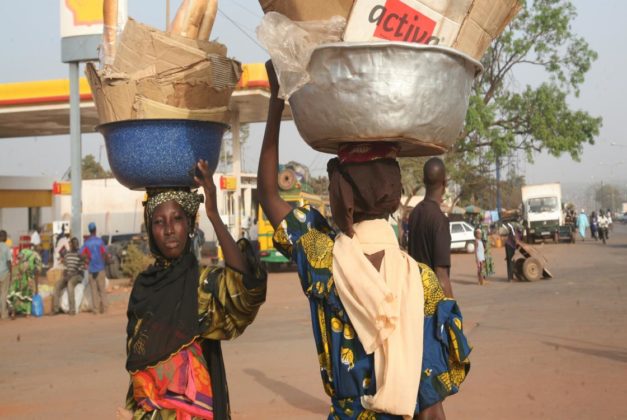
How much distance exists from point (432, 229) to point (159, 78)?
94.6 inches

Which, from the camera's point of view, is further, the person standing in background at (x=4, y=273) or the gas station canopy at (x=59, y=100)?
the gas station canopy at (x=59, y=100)

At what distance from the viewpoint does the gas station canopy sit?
2011 centimetres

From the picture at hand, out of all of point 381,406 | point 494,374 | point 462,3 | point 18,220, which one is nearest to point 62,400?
point 494,374

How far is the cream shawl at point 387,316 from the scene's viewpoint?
2248mm

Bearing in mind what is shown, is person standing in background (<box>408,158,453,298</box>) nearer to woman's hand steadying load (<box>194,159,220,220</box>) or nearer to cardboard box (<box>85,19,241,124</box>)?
woman's hand steadying load (<box>194,159,220,220</box>)

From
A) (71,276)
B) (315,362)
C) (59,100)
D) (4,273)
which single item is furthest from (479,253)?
(59,100)

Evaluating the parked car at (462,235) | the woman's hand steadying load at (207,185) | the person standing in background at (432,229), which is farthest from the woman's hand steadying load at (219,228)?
the parked car at (462,235)

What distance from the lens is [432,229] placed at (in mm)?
4855

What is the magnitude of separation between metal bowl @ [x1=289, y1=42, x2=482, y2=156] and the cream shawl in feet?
1.23

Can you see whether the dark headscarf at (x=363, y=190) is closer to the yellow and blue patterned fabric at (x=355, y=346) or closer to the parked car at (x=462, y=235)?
the yellow and blue patterned fabric at (x=355, y=346)

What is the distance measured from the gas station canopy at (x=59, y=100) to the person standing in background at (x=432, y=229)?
49.3 ft

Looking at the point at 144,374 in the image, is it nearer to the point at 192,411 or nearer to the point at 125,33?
the point at 192,411

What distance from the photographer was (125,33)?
3.01 meters

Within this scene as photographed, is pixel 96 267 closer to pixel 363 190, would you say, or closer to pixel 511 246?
pixel 511 246
